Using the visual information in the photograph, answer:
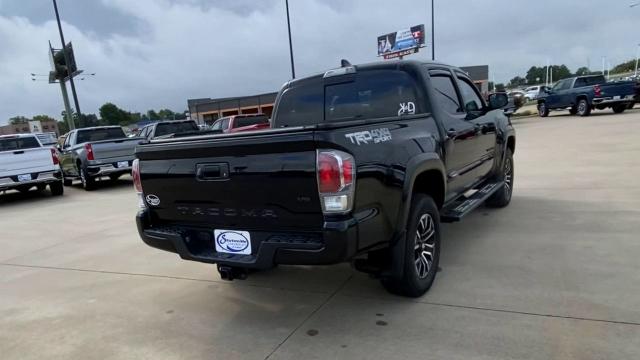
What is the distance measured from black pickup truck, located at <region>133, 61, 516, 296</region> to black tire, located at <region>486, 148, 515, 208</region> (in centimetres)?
195

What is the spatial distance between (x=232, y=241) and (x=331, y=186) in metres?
0.91

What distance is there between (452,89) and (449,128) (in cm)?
86

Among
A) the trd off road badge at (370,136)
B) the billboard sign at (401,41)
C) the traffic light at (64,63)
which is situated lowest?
the trd off road badge at (370,136)

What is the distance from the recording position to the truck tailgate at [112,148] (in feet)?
38.0

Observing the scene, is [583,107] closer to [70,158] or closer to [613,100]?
[613,100]

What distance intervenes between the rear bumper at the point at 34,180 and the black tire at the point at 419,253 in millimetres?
10275

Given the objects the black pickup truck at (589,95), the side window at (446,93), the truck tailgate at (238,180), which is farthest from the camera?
the black pickup truck at (589,95)

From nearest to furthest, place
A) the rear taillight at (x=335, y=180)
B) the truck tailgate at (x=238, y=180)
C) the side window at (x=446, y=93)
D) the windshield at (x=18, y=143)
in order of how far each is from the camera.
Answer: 1. the rear taillight at (x=335, y=180)
2. the truck tailgate at (x=238, y=180)
3. the side window at (x=446, y=93)
4. the windshield at (x=18, y=143)

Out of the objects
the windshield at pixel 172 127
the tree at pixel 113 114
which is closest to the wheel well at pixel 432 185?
the windshield at pixel 172 127

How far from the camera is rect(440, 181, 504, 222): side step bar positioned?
13.8 feet

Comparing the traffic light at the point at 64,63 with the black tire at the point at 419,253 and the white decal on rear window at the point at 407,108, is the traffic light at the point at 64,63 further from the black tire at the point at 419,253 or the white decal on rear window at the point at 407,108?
the black tire at the point at 419,253

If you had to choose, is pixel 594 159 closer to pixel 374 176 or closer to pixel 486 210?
pixel 486 210

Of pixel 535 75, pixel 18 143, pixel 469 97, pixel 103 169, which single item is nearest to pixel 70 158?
pixel 18 143

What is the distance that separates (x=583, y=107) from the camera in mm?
21344
